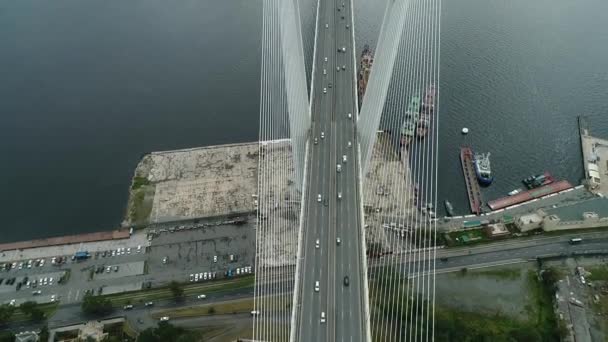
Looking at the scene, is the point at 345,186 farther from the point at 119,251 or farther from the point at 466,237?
the point at 119,251

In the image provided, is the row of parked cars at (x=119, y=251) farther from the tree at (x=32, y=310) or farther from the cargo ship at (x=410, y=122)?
the cargo ship at (x=410, y=122)

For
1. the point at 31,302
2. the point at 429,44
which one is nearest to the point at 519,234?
the point at 429,44

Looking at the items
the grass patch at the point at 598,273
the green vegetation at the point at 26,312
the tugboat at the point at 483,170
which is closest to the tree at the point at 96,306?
the green vegetation at the point at 26,312

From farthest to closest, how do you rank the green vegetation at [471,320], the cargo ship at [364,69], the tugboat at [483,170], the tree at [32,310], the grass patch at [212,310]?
1. the cargo ship at [364,69]
2. the tugboat at [483,170]
3. the grass patch at [212,310]
4. the tree at [32,310]
5. the green vegetation at [471,320]

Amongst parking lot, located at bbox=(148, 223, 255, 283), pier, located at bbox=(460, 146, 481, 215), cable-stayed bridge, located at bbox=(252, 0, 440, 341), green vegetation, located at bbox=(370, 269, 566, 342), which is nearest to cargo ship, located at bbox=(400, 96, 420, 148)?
cable-stayed bridge, located at bbox=(252, 0, 440, 341)

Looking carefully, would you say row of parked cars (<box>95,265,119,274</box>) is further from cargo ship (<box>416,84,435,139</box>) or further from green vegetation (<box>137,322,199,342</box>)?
cargo ship (<box>416,84,435,139</box>)
